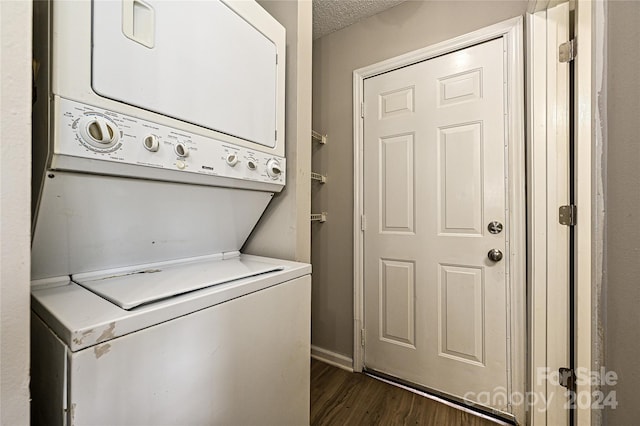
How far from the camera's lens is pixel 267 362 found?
2.75 feet

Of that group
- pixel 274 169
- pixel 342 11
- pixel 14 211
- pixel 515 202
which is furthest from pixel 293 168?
pixel 342 11

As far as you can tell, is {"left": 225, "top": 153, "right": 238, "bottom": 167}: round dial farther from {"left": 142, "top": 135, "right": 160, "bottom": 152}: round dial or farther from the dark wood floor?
the dark wood floor

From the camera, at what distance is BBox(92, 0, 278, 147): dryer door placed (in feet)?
2.12

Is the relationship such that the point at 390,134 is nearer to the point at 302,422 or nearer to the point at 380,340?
the point at 380,340

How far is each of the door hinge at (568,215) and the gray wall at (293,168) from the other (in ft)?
4.01

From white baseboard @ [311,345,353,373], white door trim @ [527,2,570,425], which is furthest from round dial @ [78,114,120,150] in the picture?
white baseboard @ [311,345,353,373]

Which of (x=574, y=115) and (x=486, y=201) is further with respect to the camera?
(x=486, y=201)

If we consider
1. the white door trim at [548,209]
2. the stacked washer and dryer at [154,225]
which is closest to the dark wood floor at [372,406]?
the white door trim at [548,209]

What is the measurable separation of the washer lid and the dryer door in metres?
0.47

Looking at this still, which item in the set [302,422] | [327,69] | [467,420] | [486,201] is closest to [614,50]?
[486,201]

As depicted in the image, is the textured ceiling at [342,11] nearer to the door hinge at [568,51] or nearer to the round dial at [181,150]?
the door hinge at [568,51]

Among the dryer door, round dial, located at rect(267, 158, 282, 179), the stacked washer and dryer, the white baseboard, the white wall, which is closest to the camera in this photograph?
the white wall

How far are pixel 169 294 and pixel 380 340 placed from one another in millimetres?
1645

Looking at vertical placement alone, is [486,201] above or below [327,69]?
below
